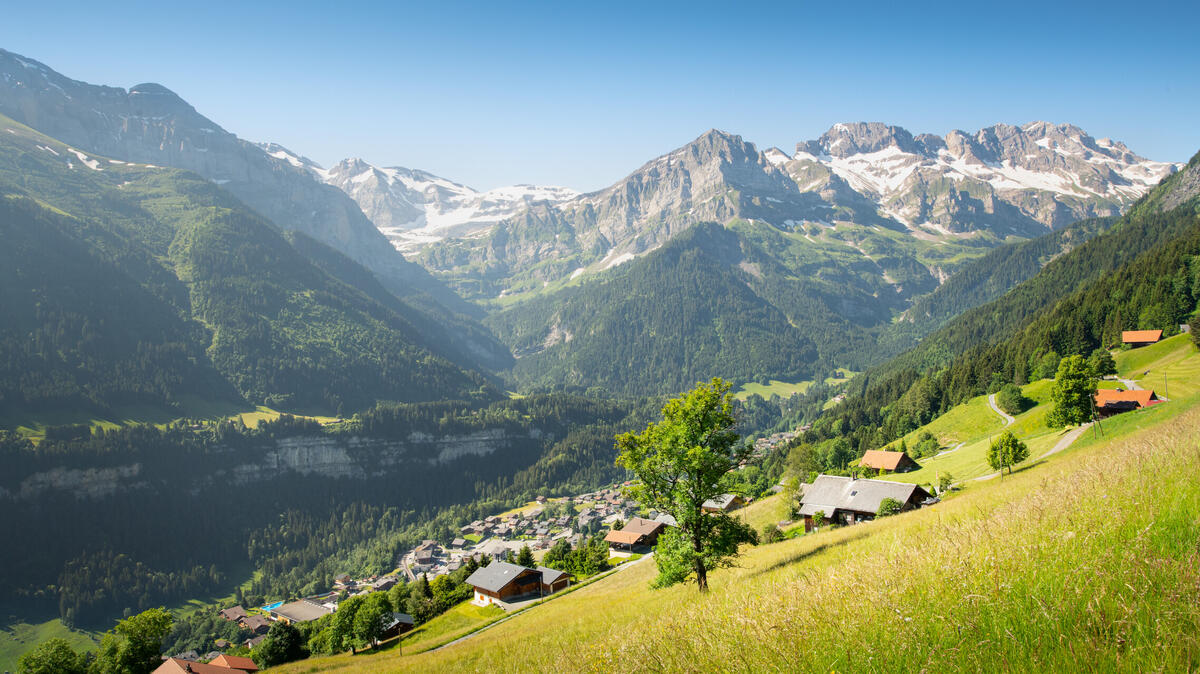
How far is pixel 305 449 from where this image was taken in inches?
6850

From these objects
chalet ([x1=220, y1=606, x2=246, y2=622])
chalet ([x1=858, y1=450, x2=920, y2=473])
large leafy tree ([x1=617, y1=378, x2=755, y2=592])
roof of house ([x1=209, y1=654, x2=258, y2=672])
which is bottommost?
chalet ([x1=220, y1=606, x2=246, y2=622])

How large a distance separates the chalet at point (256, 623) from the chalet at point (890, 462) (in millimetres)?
99832

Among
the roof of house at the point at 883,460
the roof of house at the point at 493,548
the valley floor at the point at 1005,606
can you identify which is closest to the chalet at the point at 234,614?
the roof of house at the point at 493,548

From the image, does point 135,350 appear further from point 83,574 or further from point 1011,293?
point 1011,293

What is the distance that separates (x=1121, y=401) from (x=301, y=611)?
11908 cm

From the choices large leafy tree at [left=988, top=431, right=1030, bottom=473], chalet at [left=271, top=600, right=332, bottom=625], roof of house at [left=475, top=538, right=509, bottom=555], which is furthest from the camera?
roof of house at [left=475, top=538, right=509, bottom=555]

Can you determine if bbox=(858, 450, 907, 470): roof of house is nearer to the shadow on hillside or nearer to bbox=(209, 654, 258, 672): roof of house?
the shadow on hillside

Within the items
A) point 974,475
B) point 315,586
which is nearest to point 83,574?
point 315,586

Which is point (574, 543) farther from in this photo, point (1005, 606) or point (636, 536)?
point (1005, 606)

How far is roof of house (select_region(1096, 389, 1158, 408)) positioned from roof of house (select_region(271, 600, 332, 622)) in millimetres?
109524

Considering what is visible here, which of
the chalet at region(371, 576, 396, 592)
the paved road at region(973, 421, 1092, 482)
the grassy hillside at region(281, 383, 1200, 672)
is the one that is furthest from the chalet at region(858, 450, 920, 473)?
the chalet at region(371, 576, 396, 592)

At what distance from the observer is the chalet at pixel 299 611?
88312mm

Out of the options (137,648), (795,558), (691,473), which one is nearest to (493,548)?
(137,648)

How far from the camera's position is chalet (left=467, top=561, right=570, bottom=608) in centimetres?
6003
